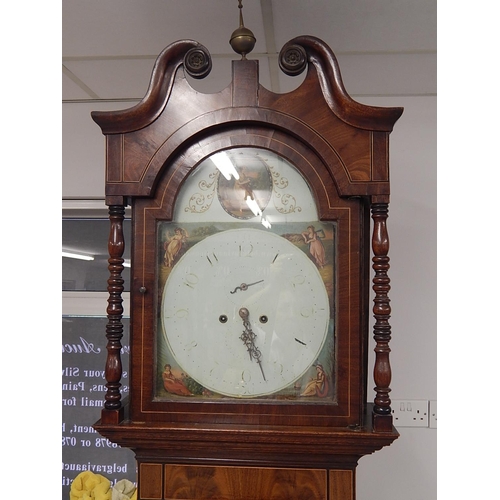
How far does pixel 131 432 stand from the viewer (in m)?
0.91

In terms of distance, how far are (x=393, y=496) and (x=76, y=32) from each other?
5.61 feet

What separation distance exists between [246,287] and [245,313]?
0.05m

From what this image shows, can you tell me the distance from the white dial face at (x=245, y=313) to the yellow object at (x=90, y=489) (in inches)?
25.8

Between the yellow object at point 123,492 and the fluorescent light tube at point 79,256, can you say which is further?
the fluorescent light tube at point 79,256

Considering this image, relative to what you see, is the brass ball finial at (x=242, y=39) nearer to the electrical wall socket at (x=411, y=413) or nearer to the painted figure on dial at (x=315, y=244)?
the painted figure on dial at (x=315, y=244)

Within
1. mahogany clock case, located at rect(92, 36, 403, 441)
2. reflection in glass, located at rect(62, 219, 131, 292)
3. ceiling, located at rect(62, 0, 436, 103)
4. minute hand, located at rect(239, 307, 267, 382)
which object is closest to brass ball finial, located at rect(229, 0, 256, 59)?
mahogany clock case, located at rect(92, 36, 403, 441)

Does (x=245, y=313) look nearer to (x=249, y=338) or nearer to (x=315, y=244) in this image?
(x=249, y=338)

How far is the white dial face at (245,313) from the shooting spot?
93 centimetres

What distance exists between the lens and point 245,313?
3.07ft

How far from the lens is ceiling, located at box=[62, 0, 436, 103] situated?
1104 millimetres

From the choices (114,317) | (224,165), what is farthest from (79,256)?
(224,165)

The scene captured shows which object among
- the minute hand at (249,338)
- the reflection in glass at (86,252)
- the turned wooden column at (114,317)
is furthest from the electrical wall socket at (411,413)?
the reflection in glass at (86,252)

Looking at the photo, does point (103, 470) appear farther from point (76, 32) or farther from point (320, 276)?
point (76, 32)

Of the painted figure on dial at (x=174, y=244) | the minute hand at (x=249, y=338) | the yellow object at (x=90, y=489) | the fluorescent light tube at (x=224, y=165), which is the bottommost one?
the yellow object at (x=90, y=489)
